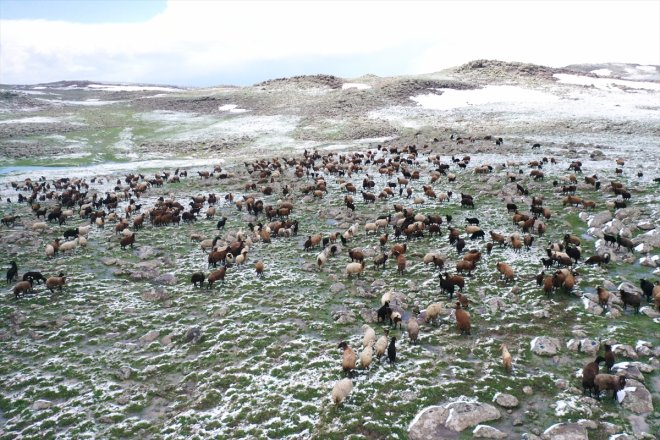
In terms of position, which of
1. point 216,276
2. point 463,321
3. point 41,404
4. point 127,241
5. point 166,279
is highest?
point 127,241

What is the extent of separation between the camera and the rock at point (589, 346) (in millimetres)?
11217

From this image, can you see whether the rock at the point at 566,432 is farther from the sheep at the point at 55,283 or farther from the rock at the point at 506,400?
the sheep at the point at 55,283

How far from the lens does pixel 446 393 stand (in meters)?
10.2

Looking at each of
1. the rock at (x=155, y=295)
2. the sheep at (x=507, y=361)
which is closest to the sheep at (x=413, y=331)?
the sheep at (x=507, y=361)

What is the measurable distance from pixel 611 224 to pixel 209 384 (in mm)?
18358

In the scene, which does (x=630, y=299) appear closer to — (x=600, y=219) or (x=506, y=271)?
(x=506, y=271)

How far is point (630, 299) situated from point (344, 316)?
8.82m

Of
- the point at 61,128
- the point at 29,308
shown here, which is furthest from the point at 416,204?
the point at 61,128

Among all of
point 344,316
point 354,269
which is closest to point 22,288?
point 344,316

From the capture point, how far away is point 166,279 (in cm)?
1709

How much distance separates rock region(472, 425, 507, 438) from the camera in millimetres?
8828

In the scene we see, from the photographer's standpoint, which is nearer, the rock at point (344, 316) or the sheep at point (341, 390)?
the sheep at point (341, 390)

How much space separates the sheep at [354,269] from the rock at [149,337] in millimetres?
7246

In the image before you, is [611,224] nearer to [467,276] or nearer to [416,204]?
[467,276]
